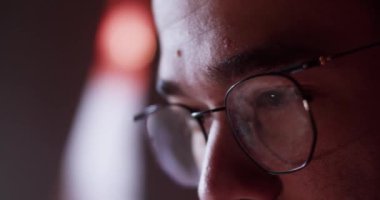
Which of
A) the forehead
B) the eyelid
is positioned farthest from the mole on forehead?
the eyelid

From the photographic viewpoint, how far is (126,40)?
4.98ft

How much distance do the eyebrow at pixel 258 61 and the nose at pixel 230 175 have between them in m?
0.10

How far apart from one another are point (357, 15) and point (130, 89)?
91 cm

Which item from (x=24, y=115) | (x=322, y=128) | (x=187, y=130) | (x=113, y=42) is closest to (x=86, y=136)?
(x=24, y=115)

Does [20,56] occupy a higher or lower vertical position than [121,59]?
higher

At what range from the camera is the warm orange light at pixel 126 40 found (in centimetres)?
150

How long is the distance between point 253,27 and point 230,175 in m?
0.24

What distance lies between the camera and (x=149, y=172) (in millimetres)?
1515

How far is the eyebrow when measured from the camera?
2.34 feet

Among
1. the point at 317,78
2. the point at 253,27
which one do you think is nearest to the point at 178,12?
the point at 253,27

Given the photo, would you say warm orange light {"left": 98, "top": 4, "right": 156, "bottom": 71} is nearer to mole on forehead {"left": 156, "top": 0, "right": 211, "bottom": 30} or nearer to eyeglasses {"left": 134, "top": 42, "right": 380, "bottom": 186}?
mole on forehead {"left": 156, "top": 0, "right": 211, "bottom": 30}

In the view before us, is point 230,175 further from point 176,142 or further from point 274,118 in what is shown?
point 176,142

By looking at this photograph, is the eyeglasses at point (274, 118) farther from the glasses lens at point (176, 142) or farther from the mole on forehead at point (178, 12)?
the glasses lens at point (176, 142)

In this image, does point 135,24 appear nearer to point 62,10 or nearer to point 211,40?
point 62,10
